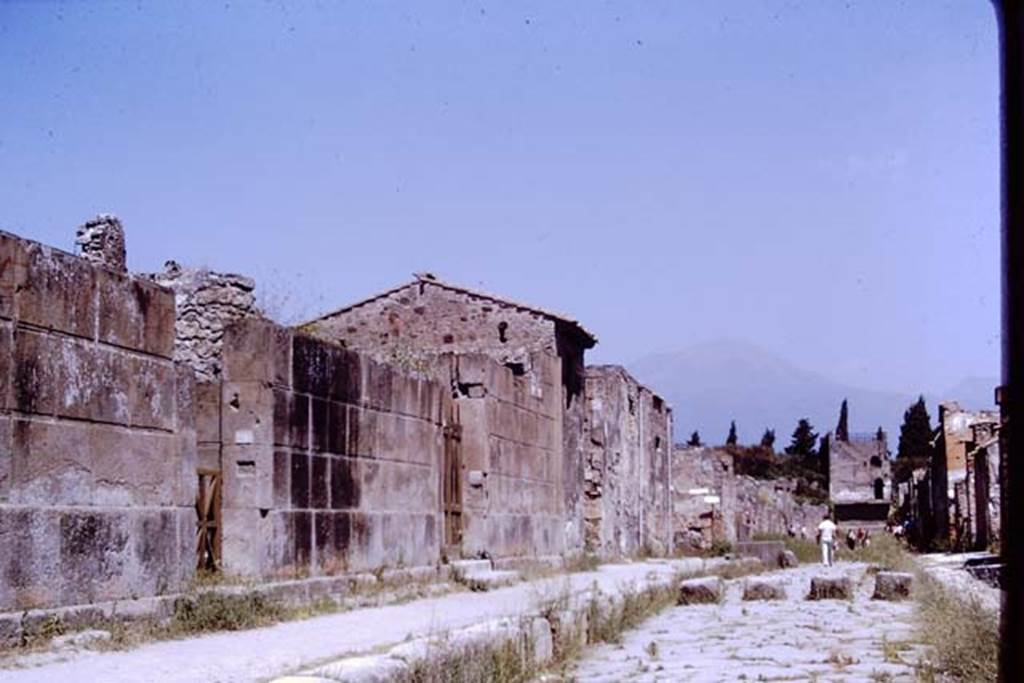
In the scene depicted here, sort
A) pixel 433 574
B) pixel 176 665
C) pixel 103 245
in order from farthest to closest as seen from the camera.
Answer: pixel 433 574, pixel 103 245, pixel 176 665

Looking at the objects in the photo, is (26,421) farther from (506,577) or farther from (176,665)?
(506,577)

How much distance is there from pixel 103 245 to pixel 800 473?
90.5m

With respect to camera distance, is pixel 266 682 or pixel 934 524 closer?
pixel 266 682

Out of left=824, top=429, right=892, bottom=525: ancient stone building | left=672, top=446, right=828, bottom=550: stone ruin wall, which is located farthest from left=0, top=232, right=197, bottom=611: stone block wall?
left=824, top=429, right=892, bottom=525: ancient stone building

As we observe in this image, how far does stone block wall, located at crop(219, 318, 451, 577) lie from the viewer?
1111 centimetres

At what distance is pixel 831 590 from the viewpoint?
18469 millimetres

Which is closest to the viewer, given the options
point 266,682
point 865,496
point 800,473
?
point 266,682

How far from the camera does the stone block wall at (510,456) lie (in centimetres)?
1742

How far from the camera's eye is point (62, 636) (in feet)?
24.9

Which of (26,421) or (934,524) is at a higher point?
(26,421)

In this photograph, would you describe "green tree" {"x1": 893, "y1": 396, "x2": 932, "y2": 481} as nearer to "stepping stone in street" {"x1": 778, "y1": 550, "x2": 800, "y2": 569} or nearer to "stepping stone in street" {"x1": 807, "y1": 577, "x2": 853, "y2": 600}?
"stepping stone in street" {"x1": 778, "y1": 550, "x2": 800, "y2": 569}

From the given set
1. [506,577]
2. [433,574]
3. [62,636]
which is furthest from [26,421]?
[506,577]

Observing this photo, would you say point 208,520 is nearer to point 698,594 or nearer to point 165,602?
point 165,602

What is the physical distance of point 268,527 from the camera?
1110 centimetres
